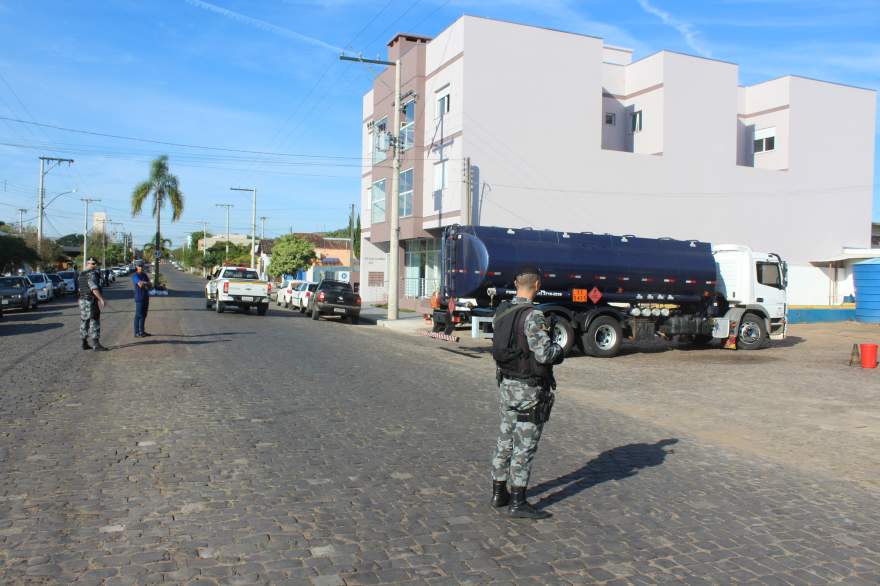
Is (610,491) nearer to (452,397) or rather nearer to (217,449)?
(217,449)

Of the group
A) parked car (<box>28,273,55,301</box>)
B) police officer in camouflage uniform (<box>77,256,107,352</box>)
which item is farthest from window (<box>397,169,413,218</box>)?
police officer in camouflage uniform (<box>77,256,107,352</box>)

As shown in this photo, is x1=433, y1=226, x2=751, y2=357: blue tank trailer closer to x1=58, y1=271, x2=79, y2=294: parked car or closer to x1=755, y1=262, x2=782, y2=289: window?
x1=755, y1=262, x2=782, y2=289: window

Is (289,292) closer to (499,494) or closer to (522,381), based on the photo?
(499,494)

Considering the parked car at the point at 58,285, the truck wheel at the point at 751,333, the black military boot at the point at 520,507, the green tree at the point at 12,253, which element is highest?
the green tree at the point at 12,253

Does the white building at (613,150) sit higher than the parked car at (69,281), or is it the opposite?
the white building at (613,150)

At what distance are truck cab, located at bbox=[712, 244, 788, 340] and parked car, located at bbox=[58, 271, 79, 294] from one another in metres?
39.1

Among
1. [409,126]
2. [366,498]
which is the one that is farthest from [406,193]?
[366,498]

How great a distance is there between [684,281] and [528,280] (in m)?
16.0

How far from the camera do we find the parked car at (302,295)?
114 ft

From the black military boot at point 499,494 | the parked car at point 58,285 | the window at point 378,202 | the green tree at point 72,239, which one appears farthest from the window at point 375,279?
the green tree at point 72,239

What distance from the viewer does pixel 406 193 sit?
36969 mm

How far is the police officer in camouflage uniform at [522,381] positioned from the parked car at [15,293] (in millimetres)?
27556

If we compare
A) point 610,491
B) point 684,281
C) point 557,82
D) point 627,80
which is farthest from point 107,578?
point 627,80

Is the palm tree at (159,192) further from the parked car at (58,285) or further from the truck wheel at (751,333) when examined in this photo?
the truck wheel at (751,333)
